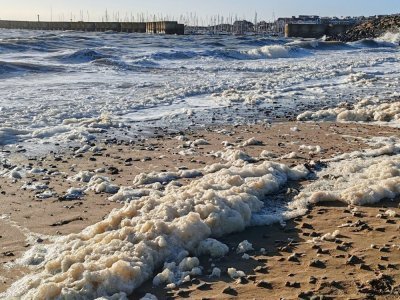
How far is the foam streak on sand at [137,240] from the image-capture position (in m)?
3.59

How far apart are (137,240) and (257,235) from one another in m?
1.05

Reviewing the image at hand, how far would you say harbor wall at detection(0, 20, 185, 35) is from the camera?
242 ft

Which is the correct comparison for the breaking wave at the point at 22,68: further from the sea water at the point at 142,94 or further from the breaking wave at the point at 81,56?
the breaking wave at the point at 81,56

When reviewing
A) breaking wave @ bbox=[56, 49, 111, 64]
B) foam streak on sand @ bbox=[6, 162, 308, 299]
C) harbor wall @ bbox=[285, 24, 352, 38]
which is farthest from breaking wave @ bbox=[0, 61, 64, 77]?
harbor wall @ bbox=[285, 24, 352, 38]

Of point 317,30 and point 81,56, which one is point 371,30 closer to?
point 317,30

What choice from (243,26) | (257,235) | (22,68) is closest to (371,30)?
(22,68)

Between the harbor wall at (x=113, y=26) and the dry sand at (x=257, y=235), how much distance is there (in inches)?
2665

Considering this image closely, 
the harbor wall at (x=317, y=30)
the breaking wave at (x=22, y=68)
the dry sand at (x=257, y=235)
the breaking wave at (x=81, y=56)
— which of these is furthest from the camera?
the harbor wall at (x=317, y=30)

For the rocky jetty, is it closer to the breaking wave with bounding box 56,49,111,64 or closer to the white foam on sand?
the breaking wave with bounding box 56,49,111,64

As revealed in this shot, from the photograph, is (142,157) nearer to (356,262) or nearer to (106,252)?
(106,252)

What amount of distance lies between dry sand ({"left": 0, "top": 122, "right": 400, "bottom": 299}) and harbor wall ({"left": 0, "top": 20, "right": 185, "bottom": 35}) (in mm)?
67696

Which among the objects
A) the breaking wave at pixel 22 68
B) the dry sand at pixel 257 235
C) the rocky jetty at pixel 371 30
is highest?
the rocky jetty at pixel 371 30

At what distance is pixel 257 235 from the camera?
14.7ft

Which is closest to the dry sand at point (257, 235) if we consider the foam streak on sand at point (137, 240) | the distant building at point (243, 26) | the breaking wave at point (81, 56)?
the foam streak on sand at point (137, 240)
